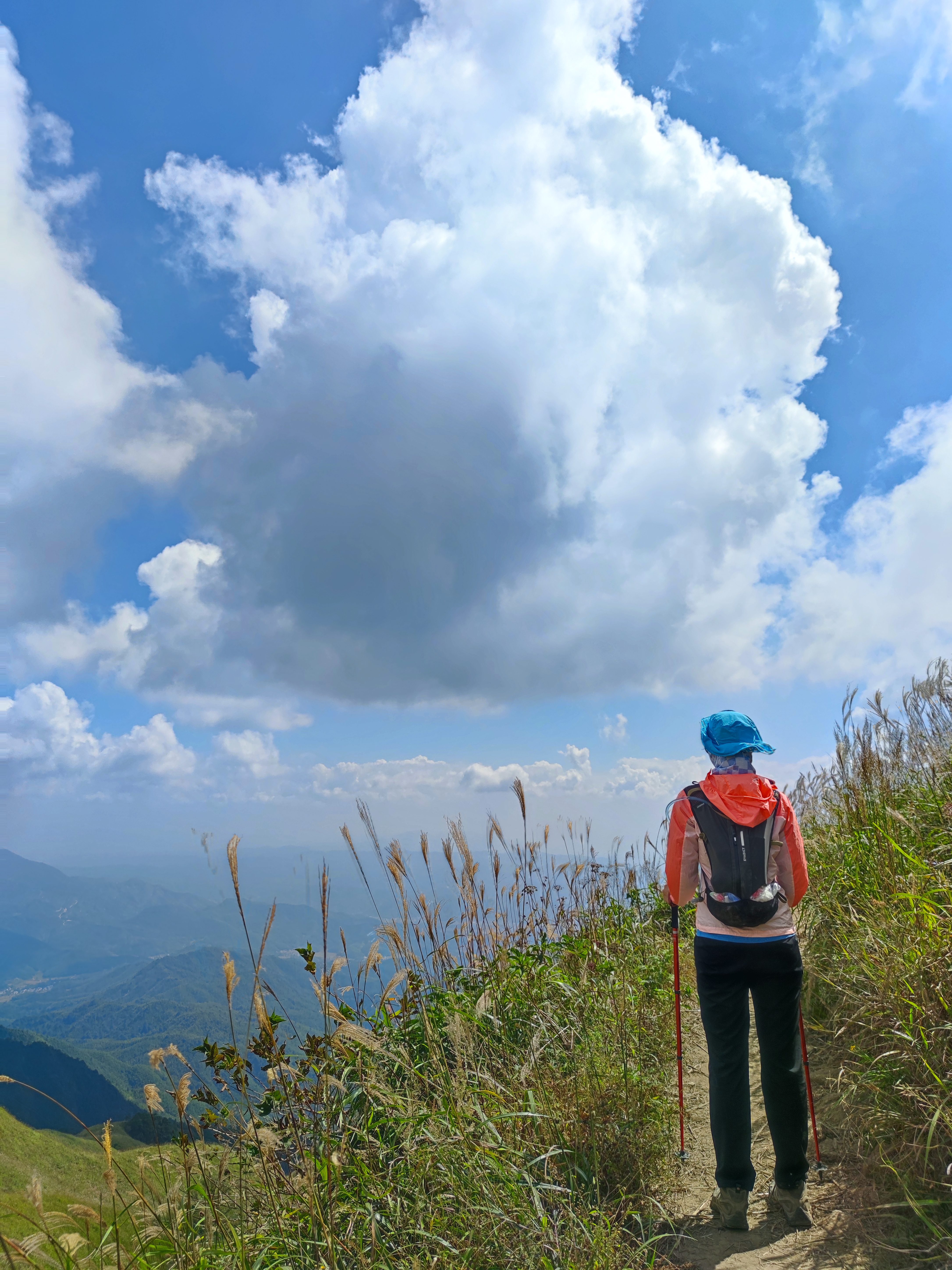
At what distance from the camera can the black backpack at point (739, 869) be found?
3.40 meters

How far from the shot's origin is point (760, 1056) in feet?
11.3

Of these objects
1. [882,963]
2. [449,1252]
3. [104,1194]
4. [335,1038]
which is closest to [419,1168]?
[449,1252]

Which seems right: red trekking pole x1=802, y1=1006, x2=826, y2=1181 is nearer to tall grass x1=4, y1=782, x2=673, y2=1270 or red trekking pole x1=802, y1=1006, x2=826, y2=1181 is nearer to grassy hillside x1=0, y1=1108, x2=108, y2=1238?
tall grass x1=4, y1=782, x2=673, y2=1270

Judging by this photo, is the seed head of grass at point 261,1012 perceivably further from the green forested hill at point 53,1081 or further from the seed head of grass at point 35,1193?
the green forested hill at point 53,1081

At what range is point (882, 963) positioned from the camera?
3.62 m

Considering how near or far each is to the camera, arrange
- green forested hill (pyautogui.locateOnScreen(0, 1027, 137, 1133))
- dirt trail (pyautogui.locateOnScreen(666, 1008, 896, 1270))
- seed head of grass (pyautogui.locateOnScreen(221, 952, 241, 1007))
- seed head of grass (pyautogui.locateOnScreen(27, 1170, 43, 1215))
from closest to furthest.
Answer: seed head of grass (pyautogui.locateOnScreen(27, 1170, 43, 1215))
seed head of grass (pyautogui.locateOnScreen(221, 952, 241, 1007))
dirt trail (pyautogui.locateOnScreen(666, 1008, 896, 1270))
green forested hill (pyautogui.locateOnScreen(0, 1027, 137, 1133))

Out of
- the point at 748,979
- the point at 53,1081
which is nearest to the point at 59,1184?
the point at 748,979

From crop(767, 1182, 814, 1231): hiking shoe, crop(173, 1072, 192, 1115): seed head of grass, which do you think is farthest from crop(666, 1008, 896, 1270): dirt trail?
crop(173, 1072, 192, 1115): seed head of grass

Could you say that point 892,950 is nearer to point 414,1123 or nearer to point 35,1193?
point 414,1123

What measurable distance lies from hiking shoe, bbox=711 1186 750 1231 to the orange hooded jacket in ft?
4.20

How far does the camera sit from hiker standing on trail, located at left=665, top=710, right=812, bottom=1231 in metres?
3.37

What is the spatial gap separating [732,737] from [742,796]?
0.35 m

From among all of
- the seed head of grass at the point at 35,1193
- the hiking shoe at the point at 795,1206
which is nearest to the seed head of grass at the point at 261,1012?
the seed head of grass at the point at 35,1193

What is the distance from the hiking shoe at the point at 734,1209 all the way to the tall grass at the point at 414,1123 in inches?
15.3
